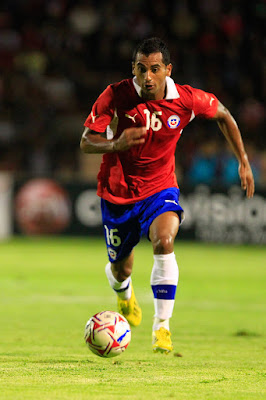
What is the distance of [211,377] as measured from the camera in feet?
14.8

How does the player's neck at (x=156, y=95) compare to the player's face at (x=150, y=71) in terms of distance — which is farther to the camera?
the player's neck at (x=156, y=95)

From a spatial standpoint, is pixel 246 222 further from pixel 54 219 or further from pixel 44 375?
pixel 44 375

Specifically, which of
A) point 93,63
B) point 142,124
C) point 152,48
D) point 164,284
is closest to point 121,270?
point 164,284

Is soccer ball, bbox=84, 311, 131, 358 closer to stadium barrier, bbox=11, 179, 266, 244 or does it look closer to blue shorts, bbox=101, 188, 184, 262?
blue shorts, bbox=101, 188, 184, 262

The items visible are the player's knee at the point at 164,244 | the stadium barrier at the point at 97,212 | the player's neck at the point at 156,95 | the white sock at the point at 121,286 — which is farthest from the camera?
the stadium barrier at the point at 97,212

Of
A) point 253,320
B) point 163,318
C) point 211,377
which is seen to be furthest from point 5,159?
point 211,377

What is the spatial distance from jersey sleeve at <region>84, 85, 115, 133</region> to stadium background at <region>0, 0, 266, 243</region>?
9.54m

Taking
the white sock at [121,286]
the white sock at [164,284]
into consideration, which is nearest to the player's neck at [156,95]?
the white sock at [164,284]

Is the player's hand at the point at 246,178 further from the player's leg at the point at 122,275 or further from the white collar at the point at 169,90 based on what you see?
the player's leg at the point at 122,275

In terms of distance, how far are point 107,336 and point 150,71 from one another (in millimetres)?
1951

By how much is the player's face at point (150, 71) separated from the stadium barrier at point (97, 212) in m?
9.54

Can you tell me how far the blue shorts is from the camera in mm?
5898

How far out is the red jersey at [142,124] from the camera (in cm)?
589

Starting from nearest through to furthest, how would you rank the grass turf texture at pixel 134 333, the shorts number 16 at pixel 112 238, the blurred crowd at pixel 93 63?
the grass turf texture at pixel 134 333 → the shorts number 16 at pixel 112 238 → the blurred crowd at pixel 93 63
